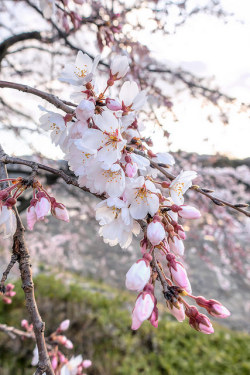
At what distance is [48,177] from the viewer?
3355 millimetres

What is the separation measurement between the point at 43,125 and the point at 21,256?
1.13 ft

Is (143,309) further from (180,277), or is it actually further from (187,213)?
(187,213)

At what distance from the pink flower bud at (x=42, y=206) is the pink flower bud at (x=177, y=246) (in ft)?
0.88

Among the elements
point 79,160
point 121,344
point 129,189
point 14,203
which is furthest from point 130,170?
point 121,344

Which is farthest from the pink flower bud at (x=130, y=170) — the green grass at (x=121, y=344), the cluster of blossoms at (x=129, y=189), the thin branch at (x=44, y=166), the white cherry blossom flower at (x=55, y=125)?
the green grass at (x=121, y=344)

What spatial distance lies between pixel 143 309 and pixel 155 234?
13 cm

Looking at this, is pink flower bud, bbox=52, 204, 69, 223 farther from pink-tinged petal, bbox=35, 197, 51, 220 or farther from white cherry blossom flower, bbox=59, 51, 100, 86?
white cherry blossom flower, bbox=59, 51, 100, 86

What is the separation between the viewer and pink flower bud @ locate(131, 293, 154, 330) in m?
→ 0.48

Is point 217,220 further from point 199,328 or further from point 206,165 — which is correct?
point 199,328

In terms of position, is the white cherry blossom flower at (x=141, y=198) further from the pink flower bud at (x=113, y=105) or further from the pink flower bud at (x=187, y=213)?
the pink flower bud at (x=113, y=105)

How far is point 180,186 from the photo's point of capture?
64 cm

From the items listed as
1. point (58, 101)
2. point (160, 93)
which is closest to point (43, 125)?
point (58, 101)

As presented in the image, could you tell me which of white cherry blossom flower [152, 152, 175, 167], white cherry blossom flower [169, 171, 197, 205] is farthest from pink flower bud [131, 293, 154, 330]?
white cherry blossom flower [152, 152, 175, 167]

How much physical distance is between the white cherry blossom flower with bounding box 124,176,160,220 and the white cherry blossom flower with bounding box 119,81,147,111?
0.22m
